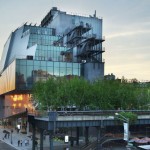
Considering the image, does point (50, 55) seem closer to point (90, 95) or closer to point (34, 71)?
point (34, 71)

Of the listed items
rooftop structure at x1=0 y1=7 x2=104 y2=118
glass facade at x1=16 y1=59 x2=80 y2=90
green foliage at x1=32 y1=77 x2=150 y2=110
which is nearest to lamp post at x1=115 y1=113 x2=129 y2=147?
green foliage at x1=32 y1=77 x2=150 y2=110

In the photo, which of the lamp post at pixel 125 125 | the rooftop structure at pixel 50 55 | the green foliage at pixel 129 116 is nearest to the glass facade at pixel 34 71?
the rooftop structure at pixel 50 55

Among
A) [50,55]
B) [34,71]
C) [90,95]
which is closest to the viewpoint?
[90,95]

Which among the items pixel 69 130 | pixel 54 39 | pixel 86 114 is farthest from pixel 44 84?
pixel 54 39

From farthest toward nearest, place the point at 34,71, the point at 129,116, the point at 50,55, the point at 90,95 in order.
A: the point at 50,55, the point at 34,71, the point at 90,95, the point at 129,116

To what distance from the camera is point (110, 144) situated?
85.8 m

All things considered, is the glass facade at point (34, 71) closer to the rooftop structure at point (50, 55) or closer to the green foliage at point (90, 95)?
the rooftop structure at point (50, 55)

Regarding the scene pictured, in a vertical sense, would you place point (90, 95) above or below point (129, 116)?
above

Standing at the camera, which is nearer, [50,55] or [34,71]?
[34,71]

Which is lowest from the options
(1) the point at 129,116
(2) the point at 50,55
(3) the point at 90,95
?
(1) the point at 129,116

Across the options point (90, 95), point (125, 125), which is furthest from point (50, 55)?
point (125, 125)

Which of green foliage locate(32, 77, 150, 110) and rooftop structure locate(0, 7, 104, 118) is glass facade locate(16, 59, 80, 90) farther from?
green foliage locate(32, 77, 150, 110)

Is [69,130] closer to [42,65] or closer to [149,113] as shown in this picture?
[42,65]

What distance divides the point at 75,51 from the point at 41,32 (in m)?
32.8
